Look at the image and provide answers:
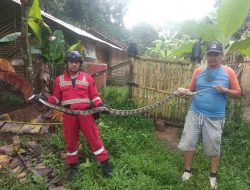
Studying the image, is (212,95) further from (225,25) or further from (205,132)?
(225,25)

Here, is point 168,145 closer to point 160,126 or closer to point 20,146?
point 160,126

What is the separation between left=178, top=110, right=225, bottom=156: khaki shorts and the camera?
411 centimetres

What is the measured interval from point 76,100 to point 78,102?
0.04 m

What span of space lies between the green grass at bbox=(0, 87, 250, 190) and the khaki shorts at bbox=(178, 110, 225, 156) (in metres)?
0.49

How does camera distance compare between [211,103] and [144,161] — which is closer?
[211,103]

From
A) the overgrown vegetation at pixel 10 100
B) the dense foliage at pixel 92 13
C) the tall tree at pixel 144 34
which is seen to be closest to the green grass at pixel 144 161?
the overgrown vegetation at pixel 10 100

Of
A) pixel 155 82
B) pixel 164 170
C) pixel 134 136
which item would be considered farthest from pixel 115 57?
pixel 164 170


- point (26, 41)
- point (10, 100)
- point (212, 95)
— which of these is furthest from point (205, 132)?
point (10, 100)

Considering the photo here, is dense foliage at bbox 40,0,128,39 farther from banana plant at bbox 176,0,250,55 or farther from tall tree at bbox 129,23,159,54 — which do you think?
banana plant at bbox 176,0,250,55

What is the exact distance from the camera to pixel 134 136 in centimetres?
573

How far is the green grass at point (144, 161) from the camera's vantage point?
409 cm

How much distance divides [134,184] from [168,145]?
2.19 m

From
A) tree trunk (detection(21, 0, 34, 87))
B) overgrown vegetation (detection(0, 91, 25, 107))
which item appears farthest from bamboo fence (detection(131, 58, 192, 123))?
overgrown vegetation (detection(0, 91, 25, 107))

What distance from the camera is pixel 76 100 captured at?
4199 mm
